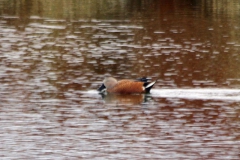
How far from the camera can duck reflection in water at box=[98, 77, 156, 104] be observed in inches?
883

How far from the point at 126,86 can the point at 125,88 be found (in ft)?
0.21

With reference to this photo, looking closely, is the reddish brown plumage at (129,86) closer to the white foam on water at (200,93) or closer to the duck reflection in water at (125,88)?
the duck reflection in water at (125,88)

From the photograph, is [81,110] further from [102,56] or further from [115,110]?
[102,56]

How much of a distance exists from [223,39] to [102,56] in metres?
6.08

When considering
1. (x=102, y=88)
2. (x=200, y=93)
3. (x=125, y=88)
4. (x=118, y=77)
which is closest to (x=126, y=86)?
(x=125, y=88)

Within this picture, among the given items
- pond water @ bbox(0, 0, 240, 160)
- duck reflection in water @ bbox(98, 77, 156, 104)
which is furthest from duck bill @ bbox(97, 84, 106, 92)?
pond water @ bbox(0, 0, 240, 160)

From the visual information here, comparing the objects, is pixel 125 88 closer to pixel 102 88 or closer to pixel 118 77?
pixel 102 88

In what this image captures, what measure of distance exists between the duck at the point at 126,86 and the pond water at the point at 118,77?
237mm

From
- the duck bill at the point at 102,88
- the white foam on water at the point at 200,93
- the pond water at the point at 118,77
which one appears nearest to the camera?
the pond water at the point at 118,77

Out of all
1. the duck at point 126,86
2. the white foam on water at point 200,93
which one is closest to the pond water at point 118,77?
the white foam on water at point 200,93

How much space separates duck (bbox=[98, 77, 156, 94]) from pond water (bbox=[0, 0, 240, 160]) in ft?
0.78

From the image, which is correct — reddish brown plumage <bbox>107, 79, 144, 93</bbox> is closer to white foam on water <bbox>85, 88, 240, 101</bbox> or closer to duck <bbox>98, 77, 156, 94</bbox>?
duck <bbox>98, 77, 156, 94</bbox>

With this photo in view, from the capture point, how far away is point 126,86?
22.6 meters

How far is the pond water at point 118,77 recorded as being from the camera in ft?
56.0
